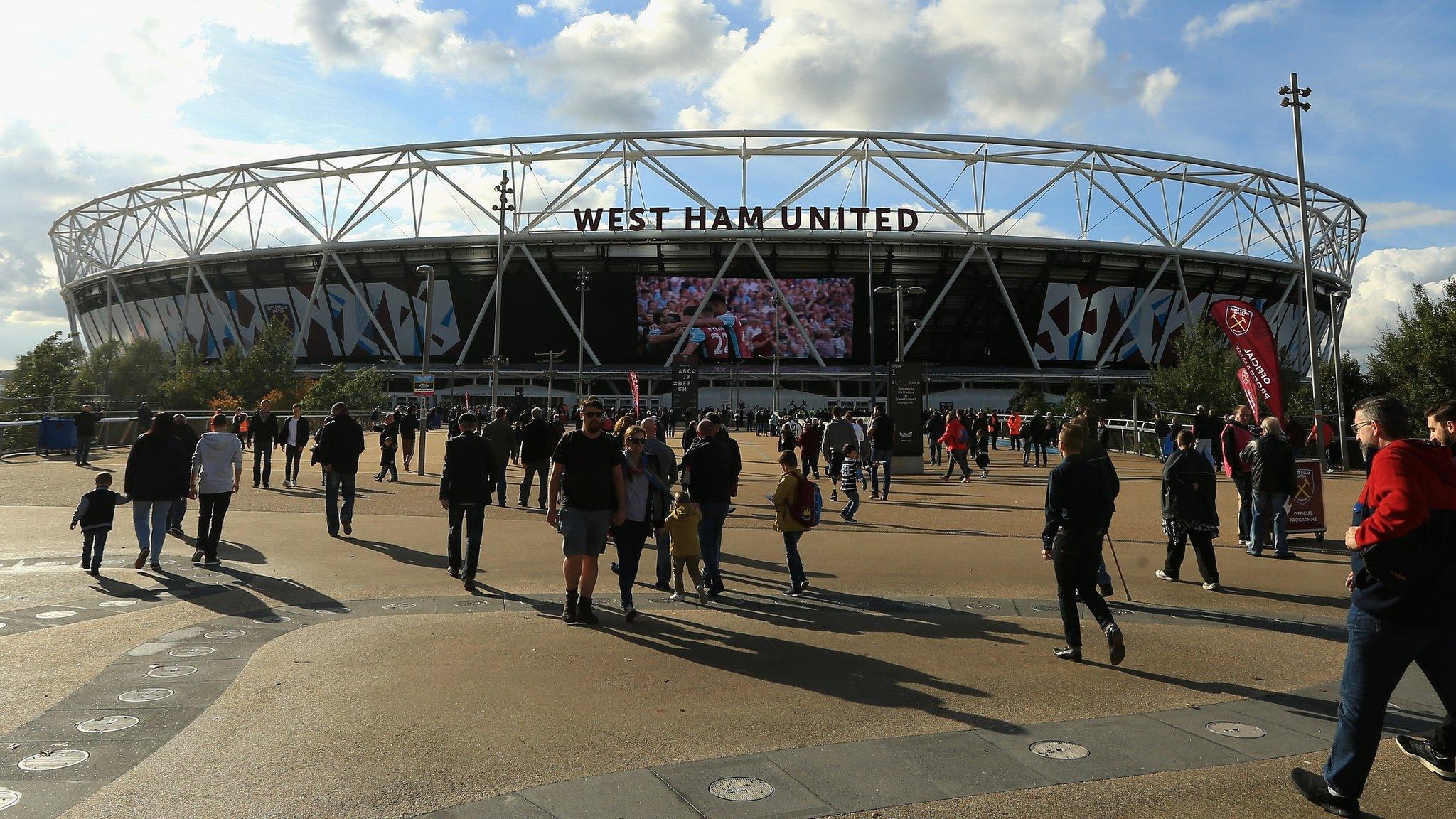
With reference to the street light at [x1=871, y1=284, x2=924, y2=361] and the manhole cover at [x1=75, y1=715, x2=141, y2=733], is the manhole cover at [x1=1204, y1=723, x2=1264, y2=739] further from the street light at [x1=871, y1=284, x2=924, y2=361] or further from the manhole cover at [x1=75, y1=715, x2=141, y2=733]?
the street light at [x1=871, y1=284, x2=924, y2=361]

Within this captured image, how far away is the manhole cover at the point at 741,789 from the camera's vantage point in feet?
13.3

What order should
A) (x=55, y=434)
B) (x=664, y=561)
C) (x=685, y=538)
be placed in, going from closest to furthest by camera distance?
(x=685, y=538), (x=664, y=561), (x=55, y=434)

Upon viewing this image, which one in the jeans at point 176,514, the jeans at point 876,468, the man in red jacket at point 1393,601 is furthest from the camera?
the jeans at point 876,468

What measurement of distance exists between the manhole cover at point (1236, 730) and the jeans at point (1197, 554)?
4.54 m

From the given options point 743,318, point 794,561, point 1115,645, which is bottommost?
point 1115,645

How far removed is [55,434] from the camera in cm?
2552

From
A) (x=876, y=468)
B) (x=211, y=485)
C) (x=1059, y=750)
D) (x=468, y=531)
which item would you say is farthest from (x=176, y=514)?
(x=876, y=468)

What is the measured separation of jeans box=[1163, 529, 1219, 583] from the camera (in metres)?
9.23

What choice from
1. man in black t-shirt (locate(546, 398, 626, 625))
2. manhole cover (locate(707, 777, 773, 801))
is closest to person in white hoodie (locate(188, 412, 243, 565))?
man in black t-shirt (locate(546, 398, 626, 625))

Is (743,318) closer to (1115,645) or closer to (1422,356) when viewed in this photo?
(1422,356)

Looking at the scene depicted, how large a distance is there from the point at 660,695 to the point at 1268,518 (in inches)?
345

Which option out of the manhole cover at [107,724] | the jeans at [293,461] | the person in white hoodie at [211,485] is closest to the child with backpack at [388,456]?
the jeans at [293,461]

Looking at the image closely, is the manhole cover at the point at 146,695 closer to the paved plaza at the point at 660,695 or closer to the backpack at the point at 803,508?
the paved plaza at the point at 660,695

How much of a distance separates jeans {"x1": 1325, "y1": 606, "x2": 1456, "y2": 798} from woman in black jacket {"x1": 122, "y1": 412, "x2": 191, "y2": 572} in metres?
9.99
